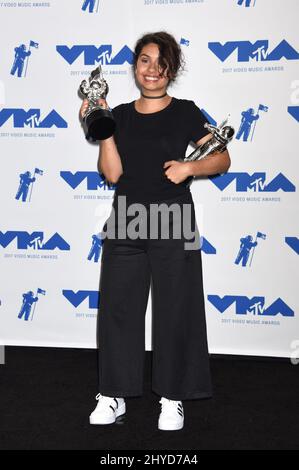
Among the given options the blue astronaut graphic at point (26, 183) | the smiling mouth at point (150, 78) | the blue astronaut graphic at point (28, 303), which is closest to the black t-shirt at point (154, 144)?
the smiling mouth at point (150, 78)

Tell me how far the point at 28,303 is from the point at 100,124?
1398 mm

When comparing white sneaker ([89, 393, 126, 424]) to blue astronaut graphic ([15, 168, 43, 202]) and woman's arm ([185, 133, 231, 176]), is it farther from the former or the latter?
blue astronaut graphic ([15, 168, 43, 202])

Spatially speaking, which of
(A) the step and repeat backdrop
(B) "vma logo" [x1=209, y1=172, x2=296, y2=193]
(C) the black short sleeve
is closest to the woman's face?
(C) the black short sleeve

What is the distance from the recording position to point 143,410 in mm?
2188

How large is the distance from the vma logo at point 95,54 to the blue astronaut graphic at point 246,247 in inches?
41.5

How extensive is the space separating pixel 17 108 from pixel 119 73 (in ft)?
1.82

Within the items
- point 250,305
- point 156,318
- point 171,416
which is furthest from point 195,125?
point 250,305

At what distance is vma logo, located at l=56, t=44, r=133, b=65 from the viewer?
274 centimetres

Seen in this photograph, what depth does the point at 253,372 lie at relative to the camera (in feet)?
8.64

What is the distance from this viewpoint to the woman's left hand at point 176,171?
1880 millimetres

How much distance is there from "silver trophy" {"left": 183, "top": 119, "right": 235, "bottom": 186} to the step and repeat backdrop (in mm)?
788

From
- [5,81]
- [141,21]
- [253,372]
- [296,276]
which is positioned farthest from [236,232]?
[5,81]

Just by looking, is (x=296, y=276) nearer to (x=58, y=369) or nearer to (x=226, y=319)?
(x=226, y=319)

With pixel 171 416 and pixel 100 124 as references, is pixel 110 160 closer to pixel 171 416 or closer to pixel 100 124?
pixel 100 124
